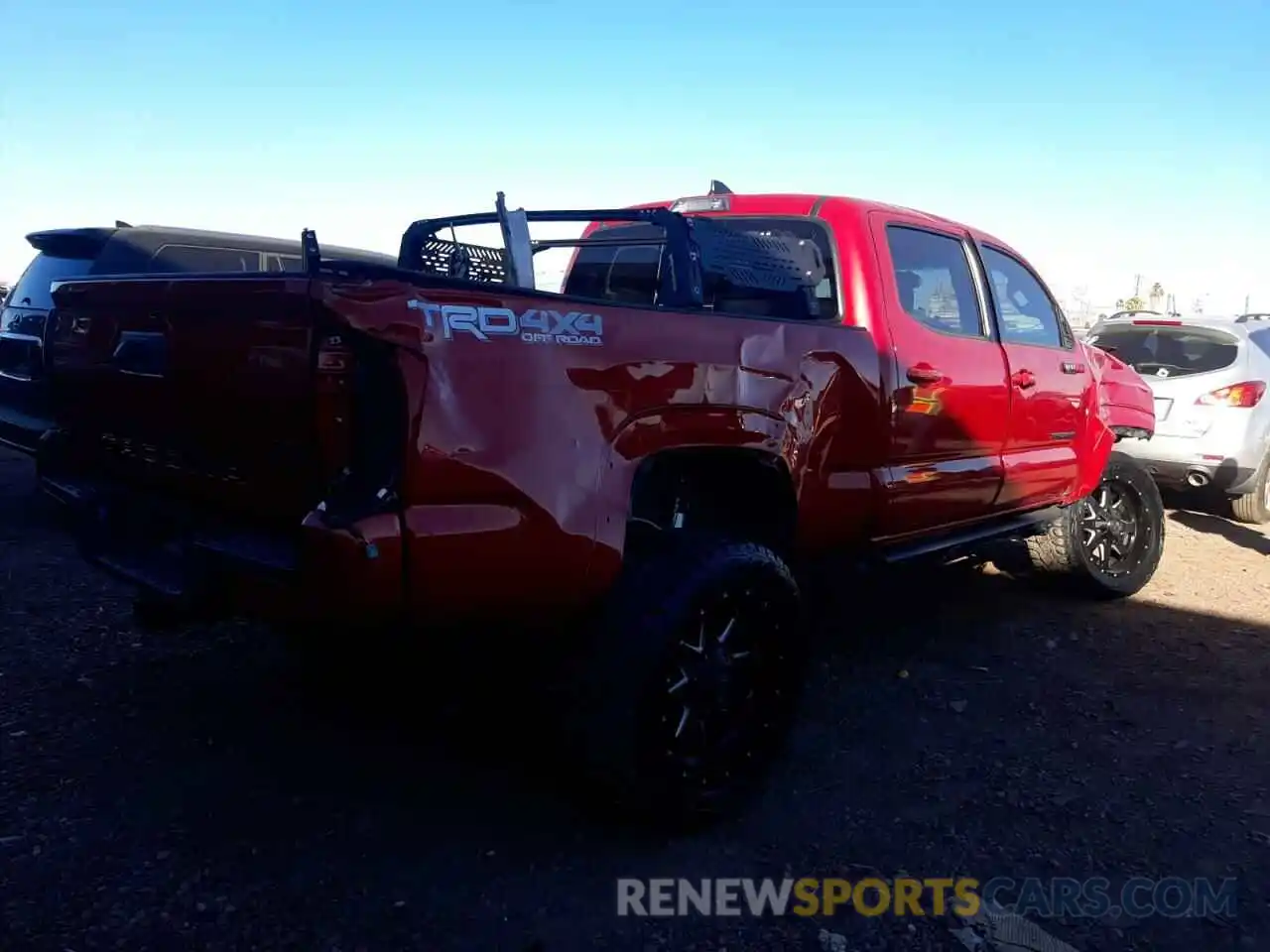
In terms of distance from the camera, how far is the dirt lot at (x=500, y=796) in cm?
246

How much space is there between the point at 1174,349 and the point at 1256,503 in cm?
134

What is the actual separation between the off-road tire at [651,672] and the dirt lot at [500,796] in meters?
0.16

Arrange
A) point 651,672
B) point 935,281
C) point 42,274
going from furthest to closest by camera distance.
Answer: point 42,274 < point 935,281 < point 651,672

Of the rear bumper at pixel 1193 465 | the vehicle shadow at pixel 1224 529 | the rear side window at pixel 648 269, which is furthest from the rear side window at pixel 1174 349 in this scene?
the rear side window at pixel 648 269

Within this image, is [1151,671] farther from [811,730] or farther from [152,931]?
[152,931]

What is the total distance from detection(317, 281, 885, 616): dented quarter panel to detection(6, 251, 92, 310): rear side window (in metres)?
4.69

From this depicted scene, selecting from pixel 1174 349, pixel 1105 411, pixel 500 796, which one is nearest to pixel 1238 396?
pixel 1174 349

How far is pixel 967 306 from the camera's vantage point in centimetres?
435

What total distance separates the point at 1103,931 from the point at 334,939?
193 cm

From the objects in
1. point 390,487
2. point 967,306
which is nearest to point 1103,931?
point 390,487

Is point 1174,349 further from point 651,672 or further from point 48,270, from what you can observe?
point 48,270

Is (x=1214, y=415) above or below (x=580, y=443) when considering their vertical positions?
below

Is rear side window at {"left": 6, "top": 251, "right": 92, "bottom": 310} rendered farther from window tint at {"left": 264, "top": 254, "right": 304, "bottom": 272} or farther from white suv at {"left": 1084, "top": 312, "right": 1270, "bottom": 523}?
white suv at {"left": 1084, "top": 312, "right": 1270, "bottom": 523}

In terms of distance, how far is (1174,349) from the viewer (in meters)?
7.71
